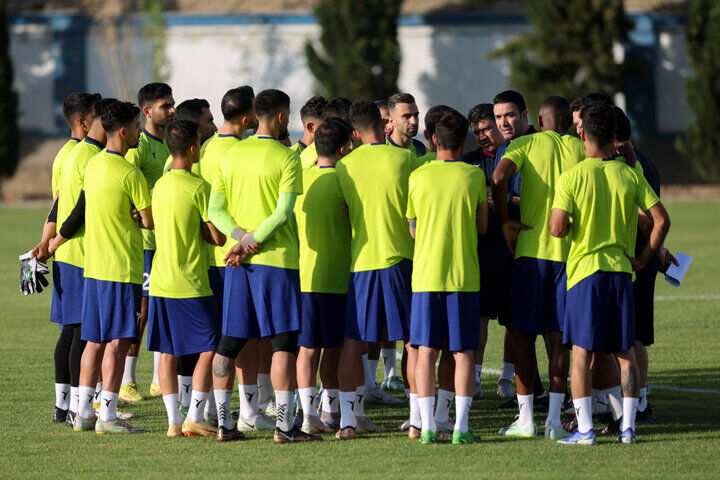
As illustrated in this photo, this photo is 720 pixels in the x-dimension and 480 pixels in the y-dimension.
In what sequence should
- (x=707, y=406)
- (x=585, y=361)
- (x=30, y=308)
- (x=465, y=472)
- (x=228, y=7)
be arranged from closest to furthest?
(x=465, y=472)
(x=585, y=361)
(x=707, y=406)
(x=30, y=308)
(x=228, y=7)

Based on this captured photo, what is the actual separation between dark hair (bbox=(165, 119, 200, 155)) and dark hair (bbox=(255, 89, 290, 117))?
0.46 m

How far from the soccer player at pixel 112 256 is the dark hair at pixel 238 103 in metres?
0.68

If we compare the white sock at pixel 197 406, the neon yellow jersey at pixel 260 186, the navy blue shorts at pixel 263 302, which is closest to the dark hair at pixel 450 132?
the neon yellow jersey at pixel 260 186

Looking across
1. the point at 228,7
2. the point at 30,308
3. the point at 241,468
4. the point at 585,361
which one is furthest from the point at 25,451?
the point at 228,7

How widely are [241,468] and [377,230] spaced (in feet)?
6.07

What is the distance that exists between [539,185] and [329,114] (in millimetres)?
1898

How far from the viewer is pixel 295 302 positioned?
7.64m

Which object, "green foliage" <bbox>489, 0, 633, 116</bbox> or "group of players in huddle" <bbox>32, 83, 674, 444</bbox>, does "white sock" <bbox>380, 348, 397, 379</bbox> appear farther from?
"green foliage" <bbox>489, 0, 633, 116</bbox>

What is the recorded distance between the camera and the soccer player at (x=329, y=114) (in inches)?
351

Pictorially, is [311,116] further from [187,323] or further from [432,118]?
[187,323]

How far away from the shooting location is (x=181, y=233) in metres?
7.80

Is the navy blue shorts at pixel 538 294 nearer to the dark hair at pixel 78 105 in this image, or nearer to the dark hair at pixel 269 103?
the dark hair at pixel 269 103

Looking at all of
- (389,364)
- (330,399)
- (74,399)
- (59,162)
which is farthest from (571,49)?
(74,399)

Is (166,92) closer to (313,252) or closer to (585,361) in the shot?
(313,252)
